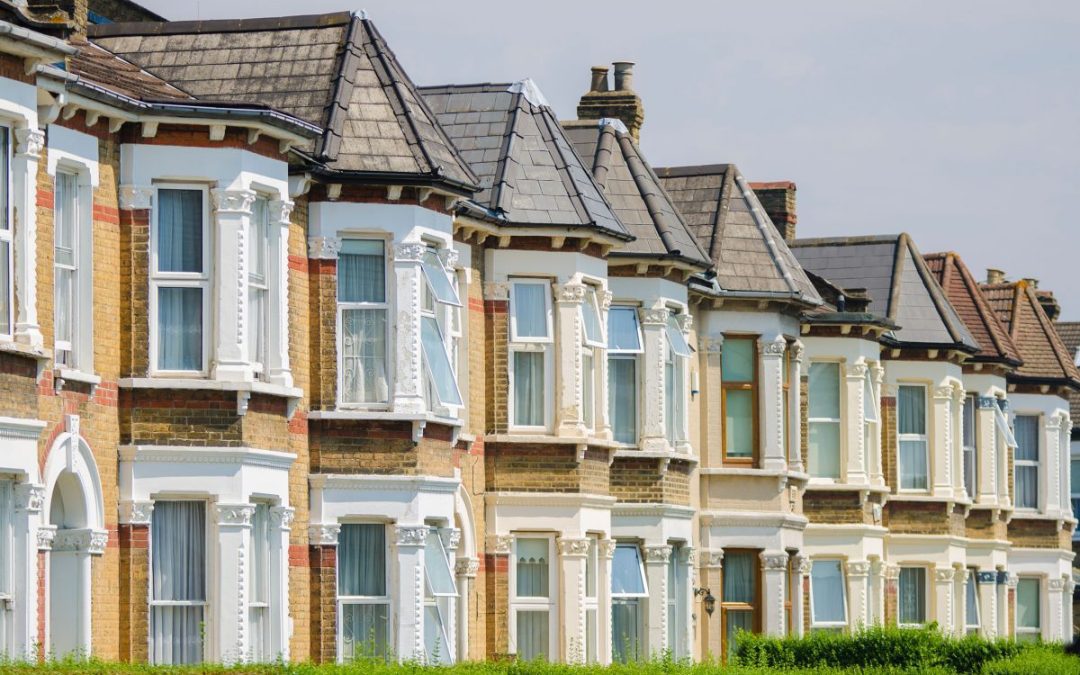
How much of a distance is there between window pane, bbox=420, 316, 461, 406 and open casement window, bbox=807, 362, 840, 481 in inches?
569

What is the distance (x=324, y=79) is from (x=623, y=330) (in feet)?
24.8

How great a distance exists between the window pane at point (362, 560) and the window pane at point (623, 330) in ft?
23.7

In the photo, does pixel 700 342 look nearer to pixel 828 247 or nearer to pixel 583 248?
pixel 583 248

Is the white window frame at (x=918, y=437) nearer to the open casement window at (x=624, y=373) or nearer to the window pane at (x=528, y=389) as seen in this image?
the open casement window at (x=624, y=373)

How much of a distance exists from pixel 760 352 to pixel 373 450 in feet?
39.6

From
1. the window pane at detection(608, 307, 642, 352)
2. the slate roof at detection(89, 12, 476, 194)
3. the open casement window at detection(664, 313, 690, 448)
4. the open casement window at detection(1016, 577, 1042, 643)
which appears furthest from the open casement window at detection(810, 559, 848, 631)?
the slate roof at detection(89, 12, 476, 194)

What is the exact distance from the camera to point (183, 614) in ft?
81.7

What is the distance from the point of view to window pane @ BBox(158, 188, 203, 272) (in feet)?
82.5

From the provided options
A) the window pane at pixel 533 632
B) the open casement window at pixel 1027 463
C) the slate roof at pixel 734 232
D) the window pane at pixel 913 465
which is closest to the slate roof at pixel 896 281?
the window pane at pixel 913 465

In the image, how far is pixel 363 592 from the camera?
27562 millimetres

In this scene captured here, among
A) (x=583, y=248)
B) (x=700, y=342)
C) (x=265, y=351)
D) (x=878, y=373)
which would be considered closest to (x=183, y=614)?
(x=265, y=351)

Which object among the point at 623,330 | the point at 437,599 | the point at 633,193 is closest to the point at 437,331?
the point at 437,599

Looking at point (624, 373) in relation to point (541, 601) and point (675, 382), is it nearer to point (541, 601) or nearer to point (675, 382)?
point (675, 382)

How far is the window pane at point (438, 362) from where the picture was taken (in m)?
28.0
